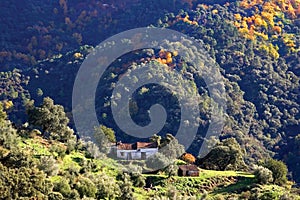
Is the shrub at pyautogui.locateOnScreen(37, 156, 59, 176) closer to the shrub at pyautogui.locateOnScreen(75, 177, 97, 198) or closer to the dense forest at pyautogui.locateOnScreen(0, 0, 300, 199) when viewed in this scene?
the dense forest at pyautogui.locateOnScreen(0, 0, 300, 199)

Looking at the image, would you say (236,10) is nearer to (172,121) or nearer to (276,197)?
(172,121)

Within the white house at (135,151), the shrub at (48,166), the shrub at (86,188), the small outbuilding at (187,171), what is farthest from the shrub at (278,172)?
the shrub at (48,166)

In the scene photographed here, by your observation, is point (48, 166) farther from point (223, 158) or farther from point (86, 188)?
point (223, 158)

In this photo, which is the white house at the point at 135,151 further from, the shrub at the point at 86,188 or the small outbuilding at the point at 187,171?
the shrub at the point at 86,188

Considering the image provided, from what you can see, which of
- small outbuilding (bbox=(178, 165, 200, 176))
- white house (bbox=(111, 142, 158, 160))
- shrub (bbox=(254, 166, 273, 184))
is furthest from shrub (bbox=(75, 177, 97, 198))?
shrub (bbox=(254, 166, 273, 184))


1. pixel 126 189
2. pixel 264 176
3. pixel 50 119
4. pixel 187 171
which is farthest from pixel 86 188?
pixel 264 176
